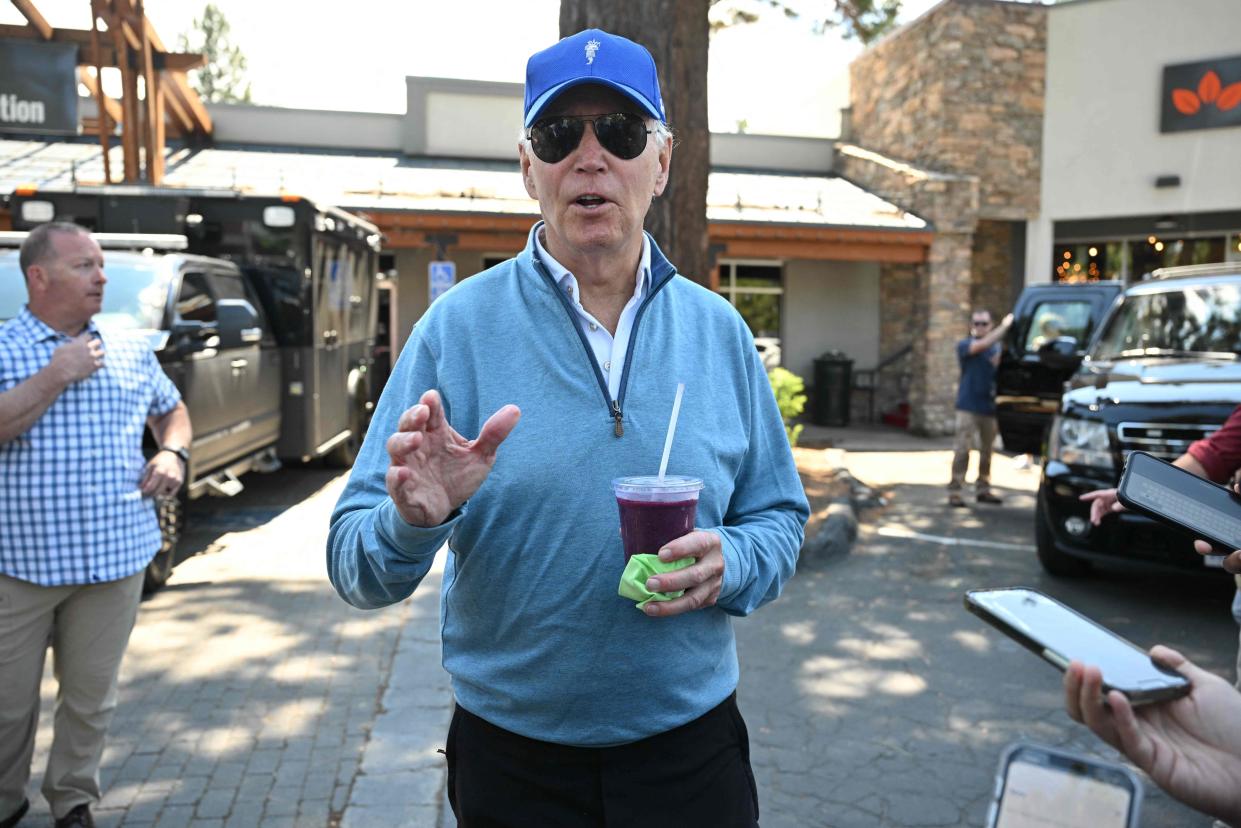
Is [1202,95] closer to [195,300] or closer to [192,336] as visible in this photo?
[195,300]

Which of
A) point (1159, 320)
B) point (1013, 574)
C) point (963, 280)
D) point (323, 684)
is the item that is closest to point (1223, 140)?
point (963, 280)

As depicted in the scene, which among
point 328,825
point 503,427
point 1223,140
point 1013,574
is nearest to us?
point 503,427

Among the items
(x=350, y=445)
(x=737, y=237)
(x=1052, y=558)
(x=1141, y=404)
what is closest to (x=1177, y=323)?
(x=1141, y=404)

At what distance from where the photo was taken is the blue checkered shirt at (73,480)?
323cm

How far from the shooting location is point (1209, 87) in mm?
17203

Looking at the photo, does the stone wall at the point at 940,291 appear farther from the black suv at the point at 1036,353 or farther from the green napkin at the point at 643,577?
the green napkin at the point at 643,577

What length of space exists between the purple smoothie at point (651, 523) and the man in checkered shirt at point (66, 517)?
2312 millimetres

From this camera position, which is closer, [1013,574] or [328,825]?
[328,825]

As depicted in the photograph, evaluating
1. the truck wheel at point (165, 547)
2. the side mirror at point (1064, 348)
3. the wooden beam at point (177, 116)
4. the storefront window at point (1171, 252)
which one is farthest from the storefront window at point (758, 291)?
the truck wheel at point (165, 547)

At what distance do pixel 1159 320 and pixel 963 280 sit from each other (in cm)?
1070

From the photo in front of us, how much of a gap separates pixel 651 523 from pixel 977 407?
9.16 metres

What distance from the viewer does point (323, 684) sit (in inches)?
195

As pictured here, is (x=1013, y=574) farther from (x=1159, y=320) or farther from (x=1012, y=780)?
(x=1012, y=780)

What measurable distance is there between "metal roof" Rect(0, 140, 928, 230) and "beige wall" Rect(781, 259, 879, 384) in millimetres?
1487
